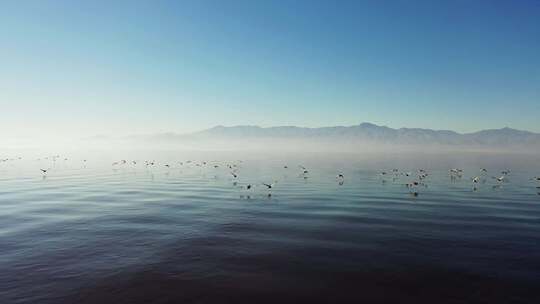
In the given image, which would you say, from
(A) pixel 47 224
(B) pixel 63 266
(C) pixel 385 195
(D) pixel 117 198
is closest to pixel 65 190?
(D) pixel 117 198

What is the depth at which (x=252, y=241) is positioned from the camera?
21641 millimetres

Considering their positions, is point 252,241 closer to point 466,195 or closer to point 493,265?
point 493,265

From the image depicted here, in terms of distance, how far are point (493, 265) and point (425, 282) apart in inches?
169

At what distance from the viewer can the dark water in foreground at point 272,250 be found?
14.6 m

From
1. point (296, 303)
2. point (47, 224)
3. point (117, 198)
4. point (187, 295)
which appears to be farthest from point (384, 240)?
point (117, 198)

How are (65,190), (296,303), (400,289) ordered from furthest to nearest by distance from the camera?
(65,190), (400,289), (296,303)

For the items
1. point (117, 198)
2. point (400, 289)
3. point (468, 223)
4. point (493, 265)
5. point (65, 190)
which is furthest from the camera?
point (65, 190)

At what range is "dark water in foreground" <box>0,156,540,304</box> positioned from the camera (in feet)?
48.1

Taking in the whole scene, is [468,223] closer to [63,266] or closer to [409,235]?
[409,235]

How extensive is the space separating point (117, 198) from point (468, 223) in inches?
1265

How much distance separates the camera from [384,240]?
21.7 meters

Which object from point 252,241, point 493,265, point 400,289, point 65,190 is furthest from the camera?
point 65,190

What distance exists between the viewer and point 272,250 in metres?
19.9

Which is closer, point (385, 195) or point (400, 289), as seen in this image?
point (400, 289)
